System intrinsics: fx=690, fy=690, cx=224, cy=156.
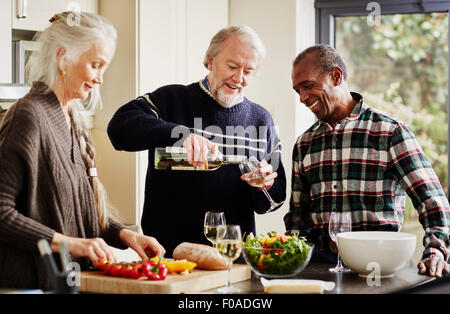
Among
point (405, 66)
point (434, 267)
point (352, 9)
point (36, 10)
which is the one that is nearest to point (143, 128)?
point (434, 267)

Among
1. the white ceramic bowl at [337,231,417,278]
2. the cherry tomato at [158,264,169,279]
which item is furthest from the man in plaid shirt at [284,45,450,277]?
the cherry tomato at [158,264,169,279]

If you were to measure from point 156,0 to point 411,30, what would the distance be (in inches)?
99.0

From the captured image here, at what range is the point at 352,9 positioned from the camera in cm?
416

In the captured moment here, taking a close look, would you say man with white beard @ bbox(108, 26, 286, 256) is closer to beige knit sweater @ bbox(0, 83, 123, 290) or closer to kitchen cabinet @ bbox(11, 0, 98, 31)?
beige knit sweater @ bbox(0, 83, 123, 290)

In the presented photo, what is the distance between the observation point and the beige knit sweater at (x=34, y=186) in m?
1.72

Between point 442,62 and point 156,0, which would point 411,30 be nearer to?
point 442,62

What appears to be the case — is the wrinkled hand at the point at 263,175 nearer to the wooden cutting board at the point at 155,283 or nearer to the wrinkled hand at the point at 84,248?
the wooden cutting board at the point at 155,283

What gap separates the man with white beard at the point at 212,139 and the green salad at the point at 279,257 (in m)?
0.56

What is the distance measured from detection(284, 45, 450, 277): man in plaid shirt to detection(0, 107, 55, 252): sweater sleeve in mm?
994

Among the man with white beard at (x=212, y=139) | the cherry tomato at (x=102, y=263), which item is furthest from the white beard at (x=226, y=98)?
the cherry tomato at (x=102, y=263)

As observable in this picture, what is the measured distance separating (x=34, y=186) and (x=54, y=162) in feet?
0.29

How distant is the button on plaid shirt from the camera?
2.23 meters

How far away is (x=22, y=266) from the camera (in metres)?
1.77

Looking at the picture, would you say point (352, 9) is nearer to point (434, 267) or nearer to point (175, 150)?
point (175, 150)
